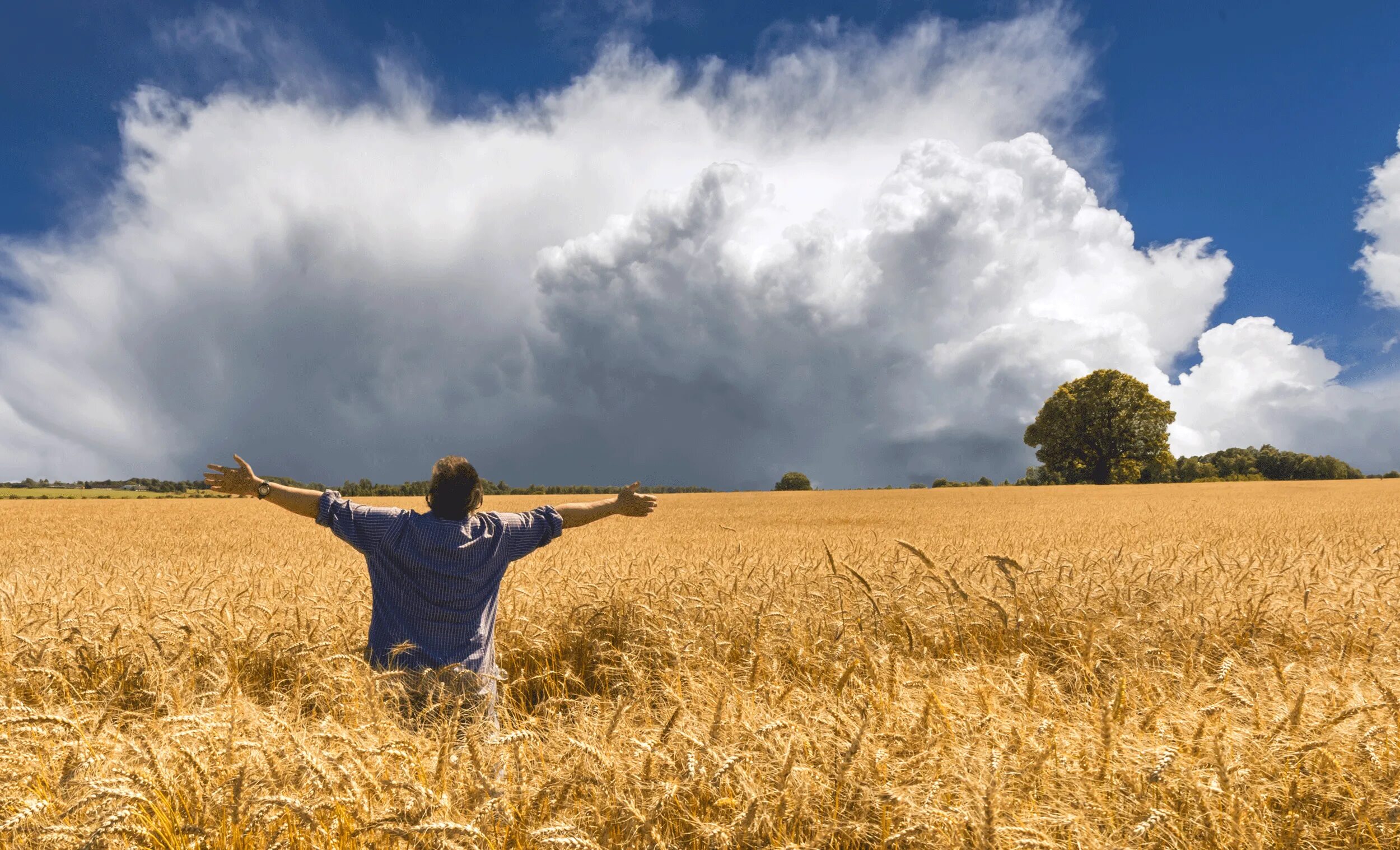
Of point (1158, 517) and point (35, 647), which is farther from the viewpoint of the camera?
point (1158, 517)

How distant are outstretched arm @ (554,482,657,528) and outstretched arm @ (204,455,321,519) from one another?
1.34 meters

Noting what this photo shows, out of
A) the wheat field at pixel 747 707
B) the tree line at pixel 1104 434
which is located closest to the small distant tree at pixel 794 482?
the tree line at pixel 1104 434

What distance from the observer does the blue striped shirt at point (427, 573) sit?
3.35 metres

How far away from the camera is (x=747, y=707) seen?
103 inches

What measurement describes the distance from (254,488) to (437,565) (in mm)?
1355

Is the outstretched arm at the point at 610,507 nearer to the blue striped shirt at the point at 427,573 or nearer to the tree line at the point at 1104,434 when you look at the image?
the blue striped shirt at the point at 427,573

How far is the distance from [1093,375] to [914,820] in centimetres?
6320

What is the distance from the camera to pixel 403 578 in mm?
3430

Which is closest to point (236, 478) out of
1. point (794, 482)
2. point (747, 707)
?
point (747, 707)

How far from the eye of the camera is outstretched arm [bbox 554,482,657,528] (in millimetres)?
3887

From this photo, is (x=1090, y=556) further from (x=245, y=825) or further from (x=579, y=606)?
(x=245, y=825)

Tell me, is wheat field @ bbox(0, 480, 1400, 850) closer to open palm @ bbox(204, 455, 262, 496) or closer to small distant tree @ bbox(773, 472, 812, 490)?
open palm @ bbox(204, 455, 262, 496)

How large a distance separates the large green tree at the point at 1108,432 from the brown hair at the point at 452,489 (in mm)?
57478

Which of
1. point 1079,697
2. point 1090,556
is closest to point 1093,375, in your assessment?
point 1090,556
